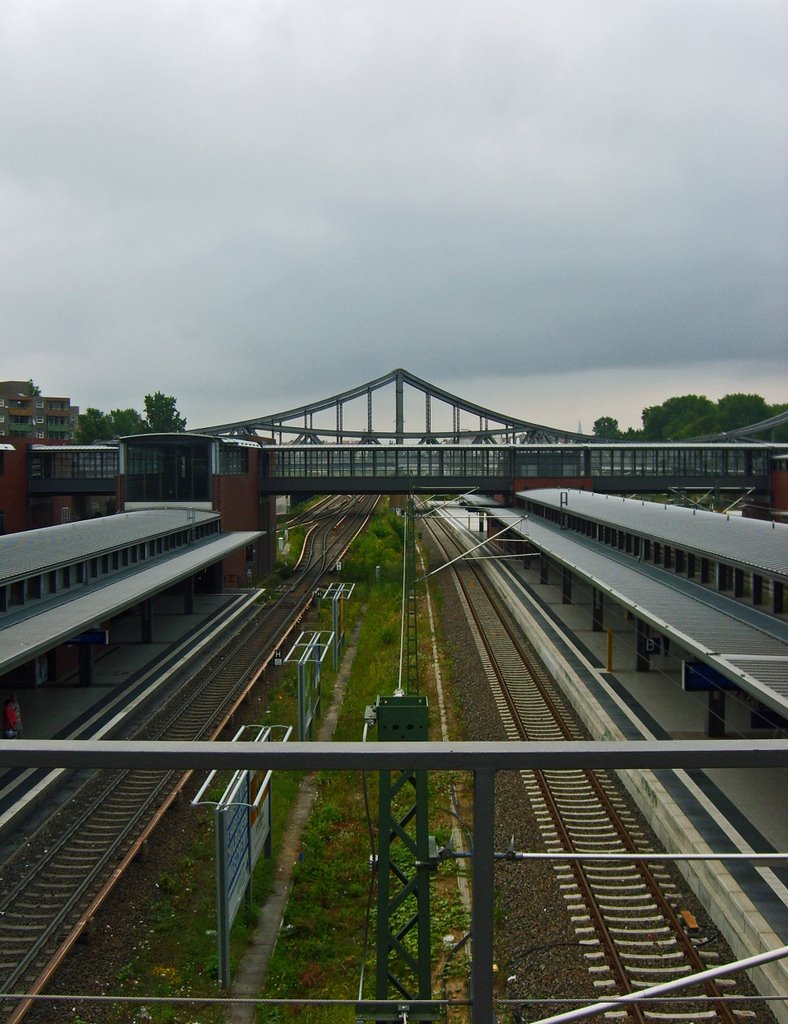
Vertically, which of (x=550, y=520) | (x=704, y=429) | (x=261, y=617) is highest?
(x=704, y=429)

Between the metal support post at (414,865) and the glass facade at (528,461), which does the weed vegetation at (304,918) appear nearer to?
the metal support post at (414,865)

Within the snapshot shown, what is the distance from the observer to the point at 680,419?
4532 inches

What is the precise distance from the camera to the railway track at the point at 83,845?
6.76 meters

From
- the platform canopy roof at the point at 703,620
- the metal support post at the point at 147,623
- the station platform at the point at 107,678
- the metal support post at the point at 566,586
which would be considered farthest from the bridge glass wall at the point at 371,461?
the metal support post at the point at 147,623

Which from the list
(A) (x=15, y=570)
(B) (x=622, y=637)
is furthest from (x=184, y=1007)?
(B) (x=622, y=637)

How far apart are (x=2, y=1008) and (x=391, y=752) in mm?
5540

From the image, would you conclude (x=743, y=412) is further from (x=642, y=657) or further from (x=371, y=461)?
(x=642, y=657)

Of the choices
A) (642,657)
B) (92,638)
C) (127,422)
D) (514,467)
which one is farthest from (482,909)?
(127,422)

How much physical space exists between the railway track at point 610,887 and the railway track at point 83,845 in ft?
12.7

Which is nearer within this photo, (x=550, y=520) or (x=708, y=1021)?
(x=708, y=1021)

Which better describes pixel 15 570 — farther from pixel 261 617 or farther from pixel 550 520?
pixel 550 520

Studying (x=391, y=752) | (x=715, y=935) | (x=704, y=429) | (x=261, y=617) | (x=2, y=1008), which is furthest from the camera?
(x=704, y=429)

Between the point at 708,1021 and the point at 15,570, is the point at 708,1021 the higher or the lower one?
the lower one

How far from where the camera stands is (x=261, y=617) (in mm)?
24578
